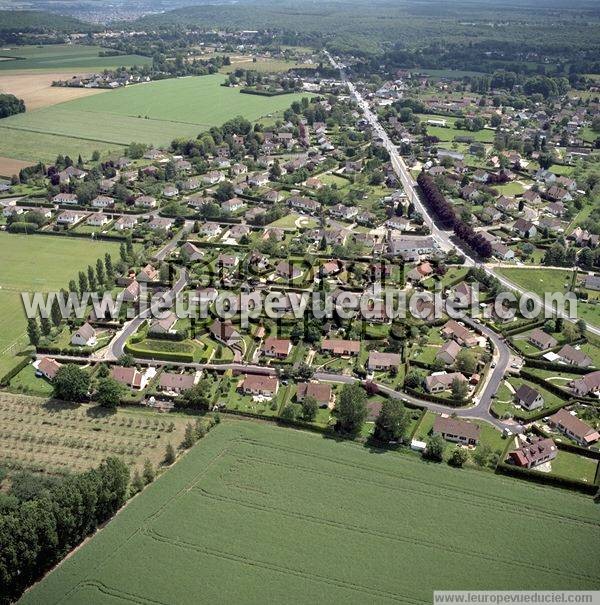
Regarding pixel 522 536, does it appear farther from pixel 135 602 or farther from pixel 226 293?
pixel 226 293

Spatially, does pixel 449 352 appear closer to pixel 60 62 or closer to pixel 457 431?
pixel 457 431

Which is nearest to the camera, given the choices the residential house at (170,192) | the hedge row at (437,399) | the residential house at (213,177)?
the hedge row at (437,399)

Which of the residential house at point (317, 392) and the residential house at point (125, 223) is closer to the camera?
the residential house at point (317, 392)

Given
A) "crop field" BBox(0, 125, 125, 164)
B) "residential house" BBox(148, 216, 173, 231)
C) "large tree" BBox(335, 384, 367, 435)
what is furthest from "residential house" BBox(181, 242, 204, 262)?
"crop field" BBox(0, 125, 125, 164)

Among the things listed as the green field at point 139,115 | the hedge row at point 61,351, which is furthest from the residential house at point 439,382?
the green field at point 139,115

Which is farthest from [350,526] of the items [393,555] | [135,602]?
[135,602]

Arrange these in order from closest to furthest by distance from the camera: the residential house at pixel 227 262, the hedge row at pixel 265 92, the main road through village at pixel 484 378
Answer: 1. the main road through village at pixel 484 378
2. the residential house at pixel 227 262
3. the hedge row at pixel 265 92

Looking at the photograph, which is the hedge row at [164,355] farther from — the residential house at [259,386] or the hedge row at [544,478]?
the hedge row at [544,478]
